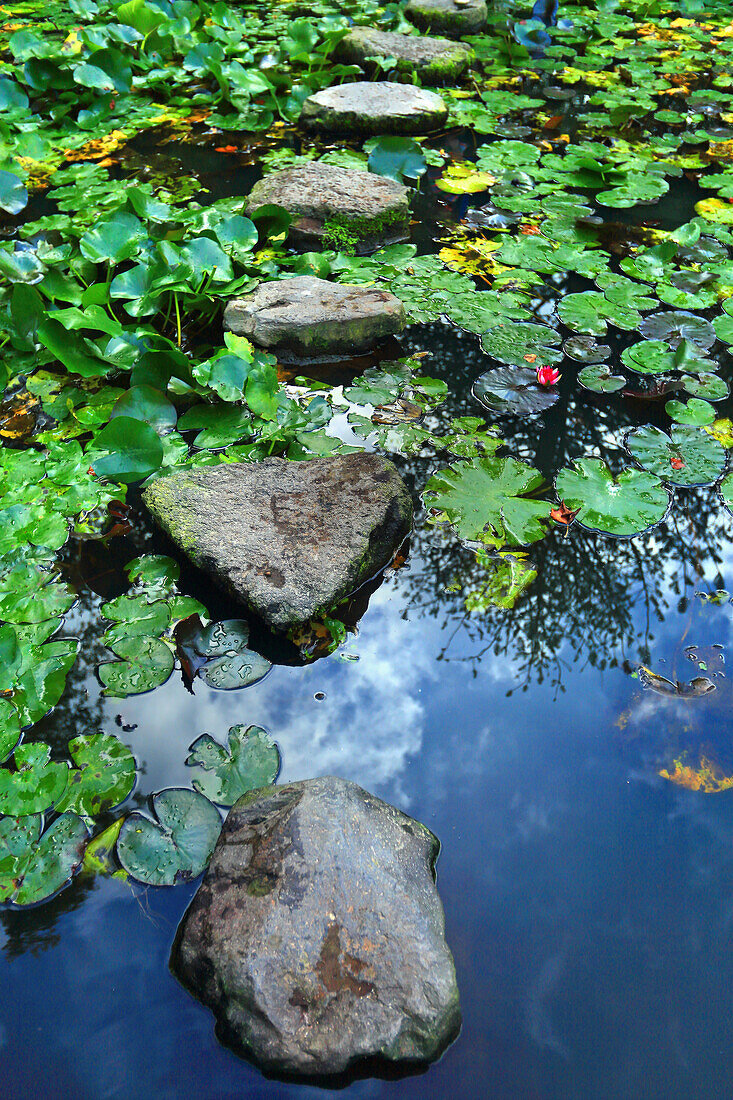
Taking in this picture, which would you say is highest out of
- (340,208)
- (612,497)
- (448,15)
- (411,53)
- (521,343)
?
(448,15)

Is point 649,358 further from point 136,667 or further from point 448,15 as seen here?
point 448,15

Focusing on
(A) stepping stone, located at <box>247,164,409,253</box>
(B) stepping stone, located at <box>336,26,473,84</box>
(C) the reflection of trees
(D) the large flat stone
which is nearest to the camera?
(D) the large flat stone

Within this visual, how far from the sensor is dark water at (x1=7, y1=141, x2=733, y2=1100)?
133 cm

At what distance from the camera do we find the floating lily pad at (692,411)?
2.52m

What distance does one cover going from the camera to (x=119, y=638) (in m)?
1.94

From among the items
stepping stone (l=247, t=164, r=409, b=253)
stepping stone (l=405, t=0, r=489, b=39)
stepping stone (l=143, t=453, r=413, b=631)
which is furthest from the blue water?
stepping stone (l=405, t=0, r=489, b=39)

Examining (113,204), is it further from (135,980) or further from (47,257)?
(135,980)

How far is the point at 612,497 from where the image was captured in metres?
2.28

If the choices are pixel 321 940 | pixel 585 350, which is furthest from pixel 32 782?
pixel 585 350

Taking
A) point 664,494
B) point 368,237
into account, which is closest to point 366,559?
point 664,494

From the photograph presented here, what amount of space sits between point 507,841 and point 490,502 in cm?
101

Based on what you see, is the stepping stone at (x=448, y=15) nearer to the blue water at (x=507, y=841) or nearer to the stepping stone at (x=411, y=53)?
the stepping stone at (x=411, y=53)

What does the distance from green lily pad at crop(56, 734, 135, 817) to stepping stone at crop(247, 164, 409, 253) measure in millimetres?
2519

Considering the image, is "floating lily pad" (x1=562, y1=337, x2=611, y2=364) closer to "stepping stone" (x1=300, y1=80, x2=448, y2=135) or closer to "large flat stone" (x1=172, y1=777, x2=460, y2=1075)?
"large flat stone" (x1=172, y1=777, x2=460, y2=1075)
